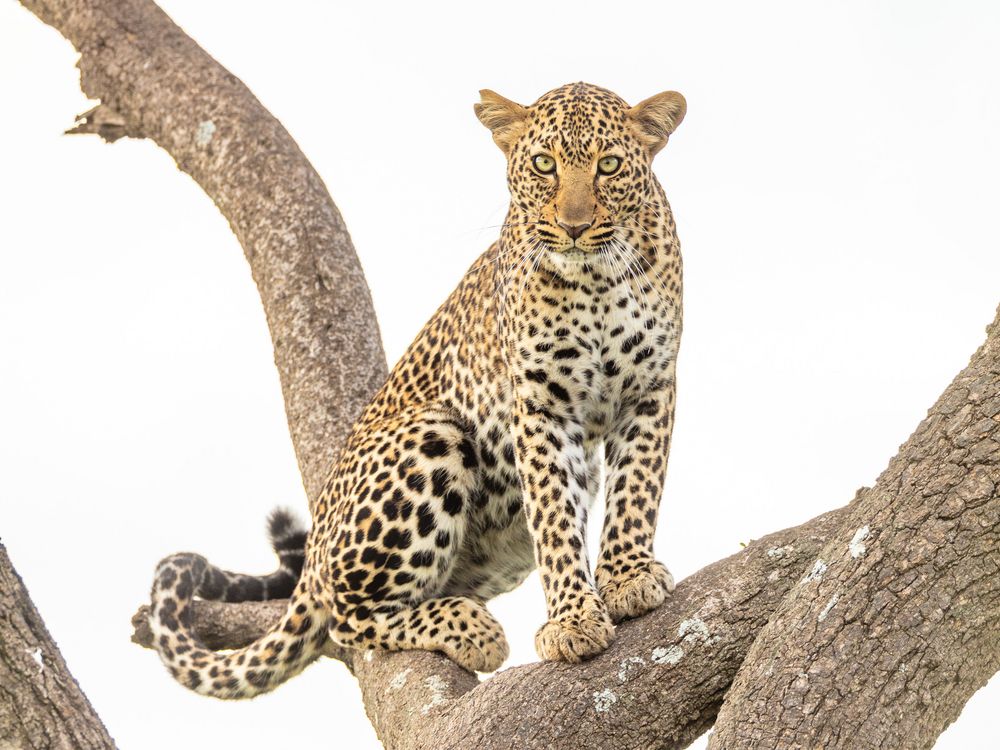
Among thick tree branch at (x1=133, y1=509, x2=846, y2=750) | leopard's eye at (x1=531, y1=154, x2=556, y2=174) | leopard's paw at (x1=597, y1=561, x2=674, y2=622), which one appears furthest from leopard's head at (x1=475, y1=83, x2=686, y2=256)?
thick tree branch at (x1=133, y1=509, x2=846, y2=750)

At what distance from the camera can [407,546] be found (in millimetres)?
6508

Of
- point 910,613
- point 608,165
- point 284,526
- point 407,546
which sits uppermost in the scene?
point 608,165

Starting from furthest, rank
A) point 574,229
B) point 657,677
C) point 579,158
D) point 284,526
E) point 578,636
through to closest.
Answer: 1. point 284,526
2. point 579,158
3. point 574,229
4. point 578,636
5. point 657,677

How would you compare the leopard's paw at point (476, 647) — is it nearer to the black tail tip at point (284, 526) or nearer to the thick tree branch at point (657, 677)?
the thick tree branch at point (657, 677)

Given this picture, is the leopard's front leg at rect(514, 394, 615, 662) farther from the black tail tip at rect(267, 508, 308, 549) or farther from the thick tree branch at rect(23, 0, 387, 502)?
the thick tree branch at rect(23, 0, 387, 502)

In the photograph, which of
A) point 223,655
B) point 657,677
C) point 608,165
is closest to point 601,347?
point 608,165

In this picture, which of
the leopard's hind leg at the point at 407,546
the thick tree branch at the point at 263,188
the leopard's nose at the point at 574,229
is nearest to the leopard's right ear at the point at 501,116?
the leopard's nose at the point at 574,229

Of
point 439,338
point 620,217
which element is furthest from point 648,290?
point 439,338

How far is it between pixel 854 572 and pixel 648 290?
2.01 m

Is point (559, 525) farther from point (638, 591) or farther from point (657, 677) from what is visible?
point (657, 677)

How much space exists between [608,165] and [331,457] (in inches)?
110

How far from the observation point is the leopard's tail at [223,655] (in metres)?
6.91

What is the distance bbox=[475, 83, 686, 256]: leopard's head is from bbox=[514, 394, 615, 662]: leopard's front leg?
2.73ft

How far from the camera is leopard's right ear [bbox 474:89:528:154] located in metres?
6.30
